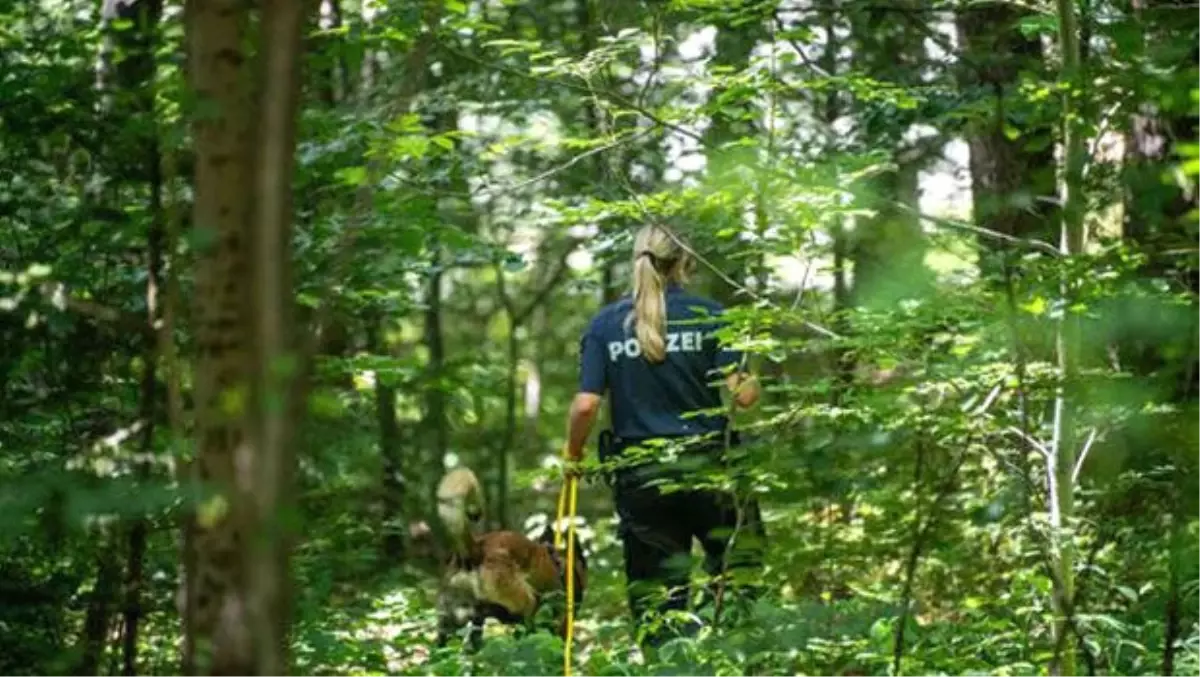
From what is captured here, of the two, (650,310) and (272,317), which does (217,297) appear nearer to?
(272,317)

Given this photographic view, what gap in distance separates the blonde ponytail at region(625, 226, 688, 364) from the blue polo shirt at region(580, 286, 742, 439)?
0.14 feet

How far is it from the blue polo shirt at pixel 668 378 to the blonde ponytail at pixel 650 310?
36 millimetres

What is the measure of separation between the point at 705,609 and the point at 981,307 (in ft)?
5.23

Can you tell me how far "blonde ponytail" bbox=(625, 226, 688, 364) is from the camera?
20.9ft

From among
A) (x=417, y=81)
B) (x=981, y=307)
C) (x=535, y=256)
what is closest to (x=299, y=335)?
(x=417, y=81)

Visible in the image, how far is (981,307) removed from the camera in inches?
175

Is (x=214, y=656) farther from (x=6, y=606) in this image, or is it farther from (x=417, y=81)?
(x=6, y=606)

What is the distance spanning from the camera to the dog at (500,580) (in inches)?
271

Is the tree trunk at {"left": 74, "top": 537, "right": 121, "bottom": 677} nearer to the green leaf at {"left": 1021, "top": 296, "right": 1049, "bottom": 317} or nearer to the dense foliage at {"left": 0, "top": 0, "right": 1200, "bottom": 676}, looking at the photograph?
the dense foliage at {"left": 0, "top": 0, "right": 1200, "bottom": 676}

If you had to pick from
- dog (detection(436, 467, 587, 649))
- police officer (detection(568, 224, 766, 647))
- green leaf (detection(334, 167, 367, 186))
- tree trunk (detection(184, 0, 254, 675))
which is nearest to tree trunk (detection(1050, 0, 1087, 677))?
green leaf (detection(334, 167, 367, 186))

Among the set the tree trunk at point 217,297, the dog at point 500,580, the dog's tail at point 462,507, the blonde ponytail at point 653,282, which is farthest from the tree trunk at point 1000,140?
the dog at point 500,580

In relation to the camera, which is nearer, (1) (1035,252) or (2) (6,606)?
(2) (6,606)

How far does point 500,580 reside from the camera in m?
7.06

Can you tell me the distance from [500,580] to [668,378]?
1320 mm
